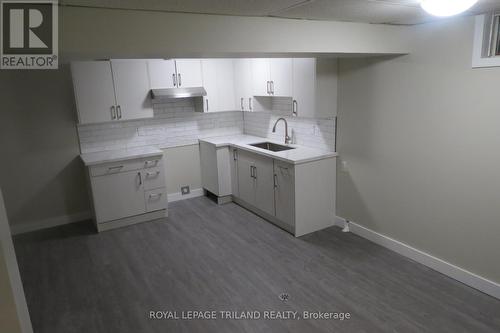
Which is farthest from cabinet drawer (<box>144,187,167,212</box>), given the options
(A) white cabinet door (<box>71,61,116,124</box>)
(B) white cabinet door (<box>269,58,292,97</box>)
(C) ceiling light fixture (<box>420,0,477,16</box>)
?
(C) ceiling light fixture (<box>420,0,477,16</box>)

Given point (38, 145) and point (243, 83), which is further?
point (243, 83)

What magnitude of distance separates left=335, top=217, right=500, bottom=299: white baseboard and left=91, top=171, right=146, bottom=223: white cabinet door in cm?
265

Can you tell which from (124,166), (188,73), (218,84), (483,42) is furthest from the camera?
(218,84)

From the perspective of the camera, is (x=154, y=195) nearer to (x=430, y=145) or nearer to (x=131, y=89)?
(x=131, y=89)

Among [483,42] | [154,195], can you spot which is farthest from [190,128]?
[483,42]

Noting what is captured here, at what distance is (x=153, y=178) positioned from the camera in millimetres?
4613

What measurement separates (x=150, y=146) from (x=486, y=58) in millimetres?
4126

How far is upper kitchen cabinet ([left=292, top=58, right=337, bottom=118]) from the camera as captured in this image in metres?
3.83

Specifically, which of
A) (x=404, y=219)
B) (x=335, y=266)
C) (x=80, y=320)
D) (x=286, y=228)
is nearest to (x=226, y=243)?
(x=286, y=228)

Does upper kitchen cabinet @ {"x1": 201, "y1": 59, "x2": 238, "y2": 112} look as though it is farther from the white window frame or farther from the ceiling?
the white window frame

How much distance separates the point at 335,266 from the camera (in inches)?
134

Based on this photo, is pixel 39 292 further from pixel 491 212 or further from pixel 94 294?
pixel 491 212

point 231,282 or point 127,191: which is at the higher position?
point 127,191
